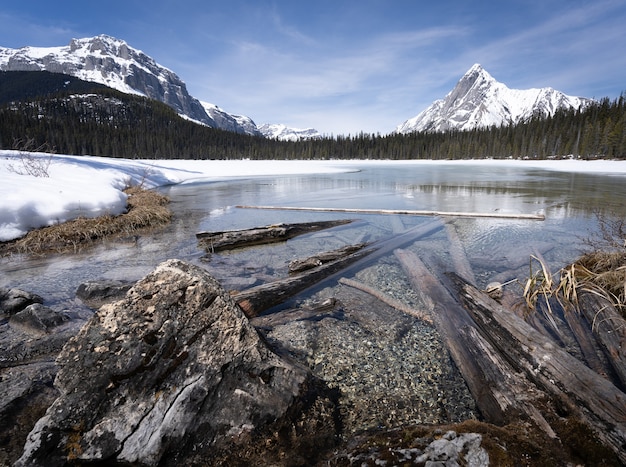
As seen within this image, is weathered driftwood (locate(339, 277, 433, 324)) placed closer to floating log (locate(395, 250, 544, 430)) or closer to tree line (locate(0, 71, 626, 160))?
floating log (locate(395, 250, 544, 430))

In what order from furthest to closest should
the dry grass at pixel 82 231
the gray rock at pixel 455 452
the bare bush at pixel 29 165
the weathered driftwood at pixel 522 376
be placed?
1. the bare bush at pixel 29 165
2. the dry grass at pixel 82 231
3. the weathered driftwood at pixel 522 376
4. the gray rock at pixel 455 452

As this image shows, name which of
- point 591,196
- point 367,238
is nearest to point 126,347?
point 367,238

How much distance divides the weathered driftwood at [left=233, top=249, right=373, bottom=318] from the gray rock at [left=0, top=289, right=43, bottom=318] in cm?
347

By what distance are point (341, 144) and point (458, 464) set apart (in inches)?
5257

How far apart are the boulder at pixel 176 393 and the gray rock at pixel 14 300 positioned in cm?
352

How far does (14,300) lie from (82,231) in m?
5.14

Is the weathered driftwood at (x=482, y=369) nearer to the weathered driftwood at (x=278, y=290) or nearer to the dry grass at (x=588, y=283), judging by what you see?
the dry grass at (x=588, y=283)

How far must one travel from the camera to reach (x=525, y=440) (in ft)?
7.36

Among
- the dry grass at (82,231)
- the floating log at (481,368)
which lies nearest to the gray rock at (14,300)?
the dry grass at (82,231)

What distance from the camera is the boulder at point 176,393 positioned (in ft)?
7.39

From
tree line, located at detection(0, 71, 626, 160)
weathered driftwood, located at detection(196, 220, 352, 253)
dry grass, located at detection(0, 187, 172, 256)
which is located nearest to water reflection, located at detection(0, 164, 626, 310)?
weathered driftwood, located at detection(196, 220, 352, 253)

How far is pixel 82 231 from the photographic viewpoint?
9.30m

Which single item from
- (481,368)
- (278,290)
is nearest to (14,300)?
(278,290)

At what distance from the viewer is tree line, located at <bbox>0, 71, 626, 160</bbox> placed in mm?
72062
